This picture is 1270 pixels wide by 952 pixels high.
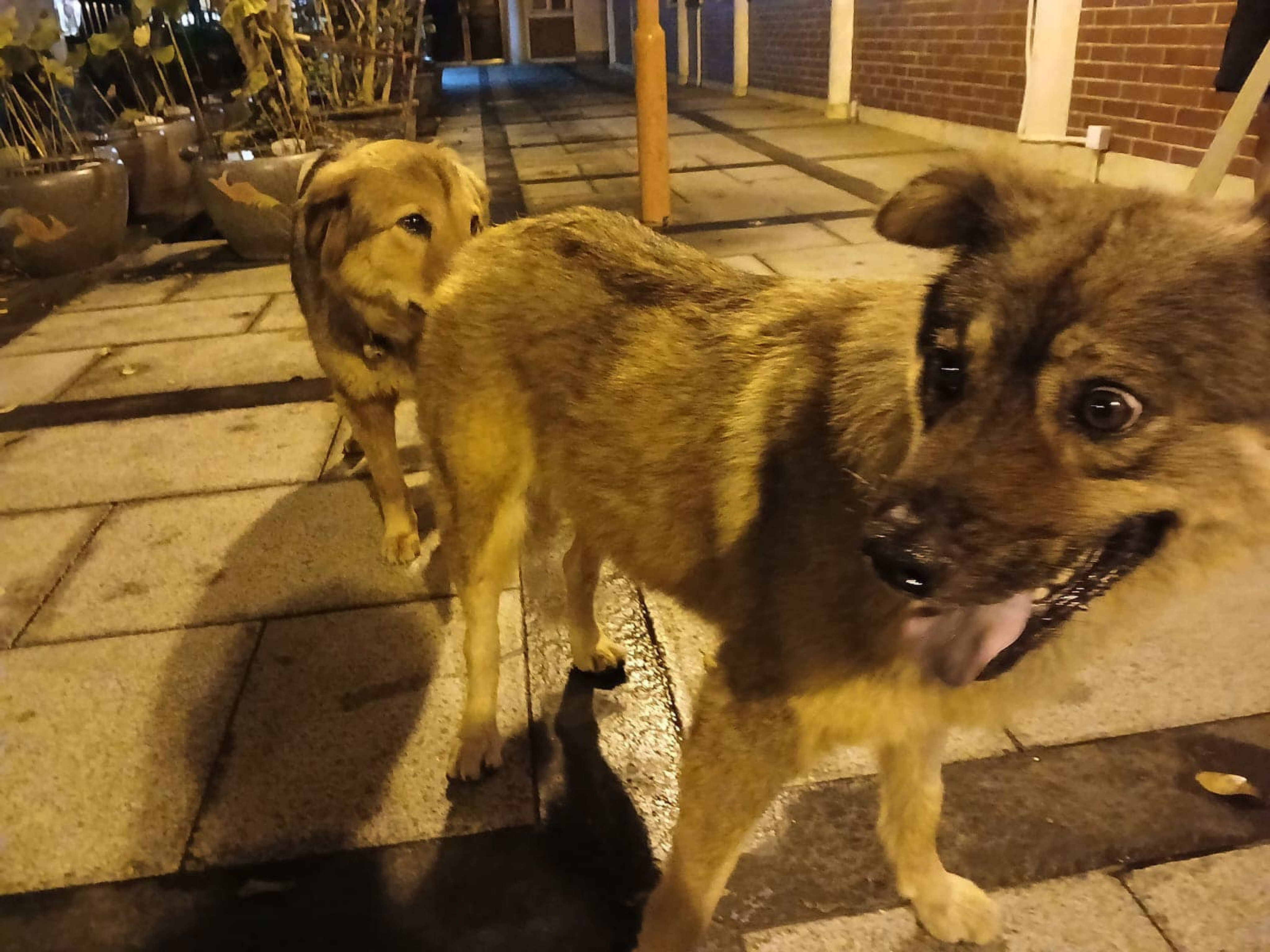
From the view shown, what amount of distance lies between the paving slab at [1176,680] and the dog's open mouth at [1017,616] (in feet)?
3.24

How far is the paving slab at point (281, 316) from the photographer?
240 inches

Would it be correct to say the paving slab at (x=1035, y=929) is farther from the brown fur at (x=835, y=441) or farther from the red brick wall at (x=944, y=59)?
the red brick wall at (x=944, y=59)

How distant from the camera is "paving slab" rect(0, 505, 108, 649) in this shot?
10.5 ft

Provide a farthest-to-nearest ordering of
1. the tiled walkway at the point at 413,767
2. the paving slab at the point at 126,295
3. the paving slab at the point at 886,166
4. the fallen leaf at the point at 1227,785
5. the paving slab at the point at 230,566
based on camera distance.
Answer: the paving slab at the point at 886,166
the paving slab at the point at 126,295
the paving slab at the point at 230,566
the fallen leaf at the point at 1227,785
the tiled walkway at the point at 413,767

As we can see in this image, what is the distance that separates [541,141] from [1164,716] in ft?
39.4

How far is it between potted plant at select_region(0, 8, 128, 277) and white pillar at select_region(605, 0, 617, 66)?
24.6m

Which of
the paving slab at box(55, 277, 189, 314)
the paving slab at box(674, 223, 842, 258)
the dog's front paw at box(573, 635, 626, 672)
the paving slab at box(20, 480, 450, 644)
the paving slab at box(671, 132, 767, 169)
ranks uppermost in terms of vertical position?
the paving slab at box(671, 132, 767, 169)

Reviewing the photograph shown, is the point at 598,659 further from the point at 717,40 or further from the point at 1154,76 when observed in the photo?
the point at 717,40

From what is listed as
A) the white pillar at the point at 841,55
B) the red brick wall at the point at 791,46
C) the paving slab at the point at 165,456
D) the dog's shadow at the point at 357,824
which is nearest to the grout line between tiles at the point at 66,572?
the paving slab at the point at 165,456

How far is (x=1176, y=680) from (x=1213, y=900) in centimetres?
80

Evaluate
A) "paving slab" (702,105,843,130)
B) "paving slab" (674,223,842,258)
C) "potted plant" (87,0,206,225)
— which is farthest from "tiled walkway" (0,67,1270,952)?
"paving slab" (702,105,843,130)

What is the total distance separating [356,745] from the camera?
258cm

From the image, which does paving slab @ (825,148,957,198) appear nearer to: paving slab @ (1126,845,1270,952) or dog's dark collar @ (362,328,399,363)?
dog's dark collar @ (362,328,399,363)

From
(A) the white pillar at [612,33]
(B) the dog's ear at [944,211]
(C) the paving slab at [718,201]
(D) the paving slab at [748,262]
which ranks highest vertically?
(A) the white pillar at [612,33]
